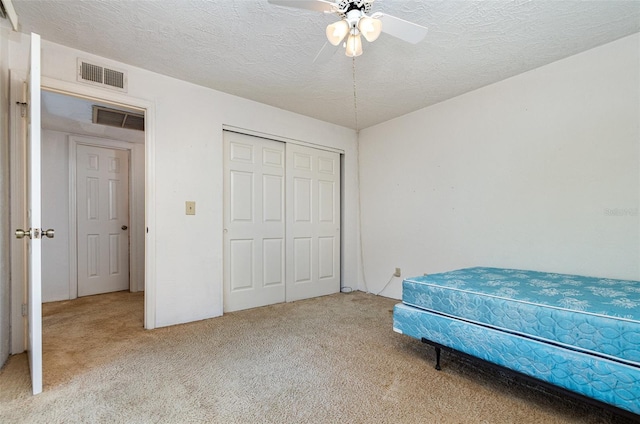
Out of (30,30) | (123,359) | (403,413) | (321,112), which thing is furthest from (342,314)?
(30,30)

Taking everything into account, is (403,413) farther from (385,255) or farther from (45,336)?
(45,336)

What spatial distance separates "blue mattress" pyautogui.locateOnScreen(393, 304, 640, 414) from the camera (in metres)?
1.28

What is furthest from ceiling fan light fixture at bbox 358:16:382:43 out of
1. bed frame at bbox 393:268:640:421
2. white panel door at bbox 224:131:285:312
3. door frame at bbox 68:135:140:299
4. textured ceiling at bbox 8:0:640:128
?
door frame at bbox 68:135:140:299

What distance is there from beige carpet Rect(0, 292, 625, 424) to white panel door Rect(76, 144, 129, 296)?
4.64ft

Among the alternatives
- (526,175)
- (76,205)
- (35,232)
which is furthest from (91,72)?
(526,175)

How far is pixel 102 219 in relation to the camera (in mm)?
4125

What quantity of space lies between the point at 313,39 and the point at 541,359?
2.40m

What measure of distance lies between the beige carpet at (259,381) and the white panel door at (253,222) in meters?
0.61

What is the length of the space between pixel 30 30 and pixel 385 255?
388cm

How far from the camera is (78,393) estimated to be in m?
Result: 1.67

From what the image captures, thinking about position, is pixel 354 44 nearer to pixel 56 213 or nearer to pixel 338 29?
pixel 338 29

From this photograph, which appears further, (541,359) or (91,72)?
(91,72)

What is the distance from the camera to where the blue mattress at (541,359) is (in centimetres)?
128

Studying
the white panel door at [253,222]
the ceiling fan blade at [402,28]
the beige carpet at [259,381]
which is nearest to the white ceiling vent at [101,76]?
the white panel door at [253,222]
